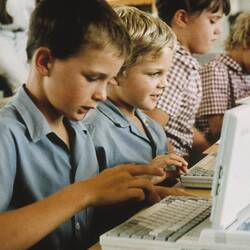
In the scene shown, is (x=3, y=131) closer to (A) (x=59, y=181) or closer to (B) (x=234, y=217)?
(A) (x=59, y=181)

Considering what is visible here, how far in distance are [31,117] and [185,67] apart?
3.28 ft

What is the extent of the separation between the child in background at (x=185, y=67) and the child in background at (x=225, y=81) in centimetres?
16

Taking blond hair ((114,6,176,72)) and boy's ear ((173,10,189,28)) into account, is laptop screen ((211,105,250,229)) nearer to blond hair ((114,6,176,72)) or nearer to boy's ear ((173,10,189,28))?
blond hair ((114,6,176,72))

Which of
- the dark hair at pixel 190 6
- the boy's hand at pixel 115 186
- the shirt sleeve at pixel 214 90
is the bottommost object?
the shirt sleeve at pixel 214 90

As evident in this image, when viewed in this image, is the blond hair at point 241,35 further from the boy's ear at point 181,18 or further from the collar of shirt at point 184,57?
the collar of shirt at point 184,57

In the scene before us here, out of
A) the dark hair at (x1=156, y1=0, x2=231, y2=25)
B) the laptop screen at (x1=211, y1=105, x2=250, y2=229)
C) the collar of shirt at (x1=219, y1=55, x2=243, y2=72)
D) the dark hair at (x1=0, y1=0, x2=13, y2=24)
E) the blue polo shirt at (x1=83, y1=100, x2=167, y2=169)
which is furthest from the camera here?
the collar of shirt at (x1=219, y1=55, x2=243, y2=72)

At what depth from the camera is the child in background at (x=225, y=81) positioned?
244 centimetres

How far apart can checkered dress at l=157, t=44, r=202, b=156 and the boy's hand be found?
877mm

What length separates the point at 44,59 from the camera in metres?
1.15

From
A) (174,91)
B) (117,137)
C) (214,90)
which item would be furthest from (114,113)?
(214,90)

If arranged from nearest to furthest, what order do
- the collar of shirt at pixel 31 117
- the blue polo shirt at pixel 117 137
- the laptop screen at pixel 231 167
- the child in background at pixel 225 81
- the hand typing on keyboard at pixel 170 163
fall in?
1. the laptop screen at pixel 231 167
2. the collar of shirt at pixel 31 117
3. the hand typing on keyboard at pixel 170 163
4. the blue polo shirt at pixel 117 137
5. the child in background at pixel 225 81

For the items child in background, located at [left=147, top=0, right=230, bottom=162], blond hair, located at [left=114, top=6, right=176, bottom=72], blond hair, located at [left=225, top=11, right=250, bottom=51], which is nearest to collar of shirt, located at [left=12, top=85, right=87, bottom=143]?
blond hair, located at [left=114, top=6, right=176, bottom=72]

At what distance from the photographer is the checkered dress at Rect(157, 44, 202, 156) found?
1.96m

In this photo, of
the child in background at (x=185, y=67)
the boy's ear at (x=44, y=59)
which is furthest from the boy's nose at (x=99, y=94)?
the child in background at (x=185, y=67)
